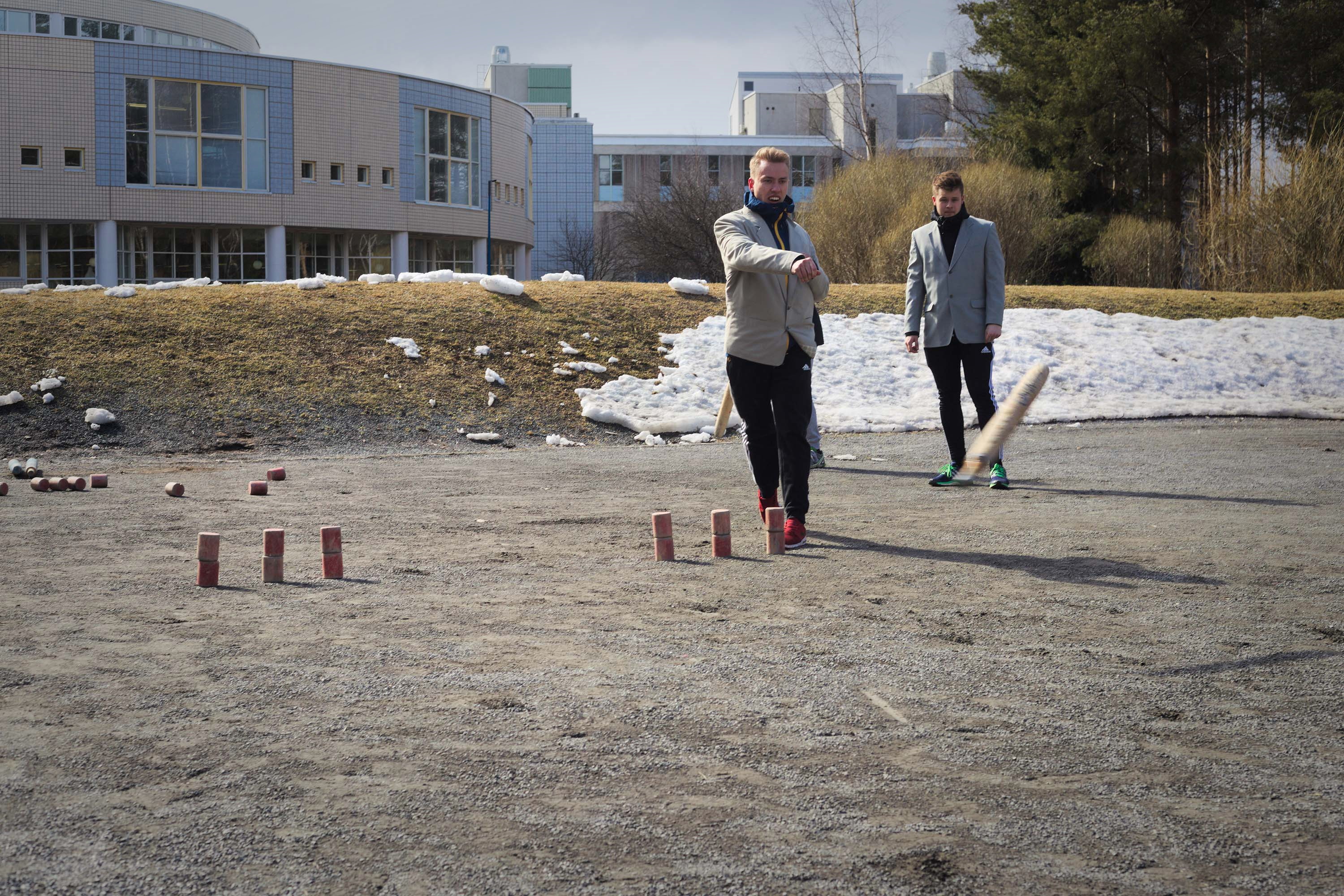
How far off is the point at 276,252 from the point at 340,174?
Result: 3.83 m

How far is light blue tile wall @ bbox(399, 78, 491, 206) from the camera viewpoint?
156 feet

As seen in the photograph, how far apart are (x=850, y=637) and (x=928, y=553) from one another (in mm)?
2024

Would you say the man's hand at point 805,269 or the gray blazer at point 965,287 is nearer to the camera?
the man's hand at point 805,269

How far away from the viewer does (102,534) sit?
7.68 metres

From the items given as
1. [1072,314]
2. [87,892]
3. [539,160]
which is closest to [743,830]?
[87,892]

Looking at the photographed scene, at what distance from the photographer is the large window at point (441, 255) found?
165ft

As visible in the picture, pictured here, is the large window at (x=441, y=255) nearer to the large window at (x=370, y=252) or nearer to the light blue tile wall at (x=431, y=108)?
the large window at (x=370, y=252)

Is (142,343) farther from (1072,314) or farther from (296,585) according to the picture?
(1072,314)

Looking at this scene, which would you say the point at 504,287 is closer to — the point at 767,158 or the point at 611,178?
the point at 767,158

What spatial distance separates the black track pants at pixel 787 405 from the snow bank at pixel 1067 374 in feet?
23.3

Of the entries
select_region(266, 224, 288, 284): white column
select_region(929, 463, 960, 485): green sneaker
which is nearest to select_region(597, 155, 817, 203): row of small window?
select_region(266, 224, 288, 284): white column

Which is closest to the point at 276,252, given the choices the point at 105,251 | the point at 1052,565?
the point at 105,251

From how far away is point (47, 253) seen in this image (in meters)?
42.6

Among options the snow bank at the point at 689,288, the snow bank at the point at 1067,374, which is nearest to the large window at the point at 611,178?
the snow bank at the point at 689,288
